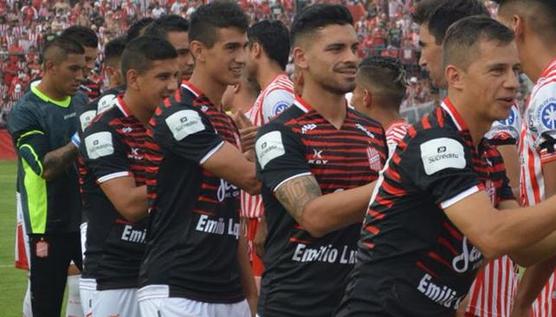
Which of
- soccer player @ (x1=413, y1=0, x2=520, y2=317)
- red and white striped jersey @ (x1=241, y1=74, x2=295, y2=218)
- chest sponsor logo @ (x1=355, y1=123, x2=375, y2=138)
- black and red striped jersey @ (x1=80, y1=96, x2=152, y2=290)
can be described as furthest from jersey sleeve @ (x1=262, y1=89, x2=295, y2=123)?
chest sponsor logo @ (x1=355, y1=123, x2=375, y2=138)

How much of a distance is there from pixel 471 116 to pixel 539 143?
27.0 inches

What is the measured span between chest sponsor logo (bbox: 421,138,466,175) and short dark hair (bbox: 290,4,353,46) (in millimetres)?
1641

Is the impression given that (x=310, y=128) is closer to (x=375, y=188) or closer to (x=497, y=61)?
(x=375, y=188)

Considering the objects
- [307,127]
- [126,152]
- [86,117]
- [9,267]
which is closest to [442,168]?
[307,127]

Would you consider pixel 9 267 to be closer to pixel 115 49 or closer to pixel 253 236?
pixel 115 49

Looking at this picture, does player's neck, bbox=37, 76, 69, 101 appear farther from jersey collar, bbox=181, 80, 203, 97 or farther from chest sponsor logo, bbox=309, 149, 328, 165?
chest sponsor logo, bbox=309, 149, 328, 165

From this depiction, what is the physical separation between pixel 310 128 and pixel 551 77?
119 centimetres

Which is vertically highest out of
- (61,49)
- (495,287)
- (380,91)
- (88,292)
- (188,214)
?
(61,49)

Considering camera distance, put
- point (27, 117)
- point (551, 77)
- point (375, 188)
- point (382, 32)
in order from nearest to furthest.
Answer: point (375, 188) → point (551, 77) → point (27, 117) → point (382, 32)

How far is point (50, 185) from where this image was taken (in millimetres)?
9906

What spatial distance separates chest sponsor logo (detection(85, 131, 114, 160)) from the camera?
7523 mm

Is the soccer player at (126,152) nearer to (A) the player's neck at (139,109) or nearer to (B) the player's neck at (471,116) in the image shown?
(A) the player's neck at (139,109)

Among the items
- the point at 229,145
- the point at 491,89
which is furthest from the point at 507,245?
the point at 229,145

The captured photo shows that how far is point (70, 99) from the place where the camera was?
1023 centimetres
